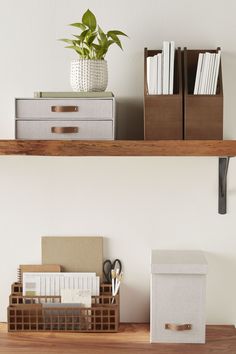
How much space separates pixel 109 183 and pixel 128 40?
18.6 inches

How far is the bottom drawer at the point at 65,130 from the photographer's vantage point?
6.16 ft

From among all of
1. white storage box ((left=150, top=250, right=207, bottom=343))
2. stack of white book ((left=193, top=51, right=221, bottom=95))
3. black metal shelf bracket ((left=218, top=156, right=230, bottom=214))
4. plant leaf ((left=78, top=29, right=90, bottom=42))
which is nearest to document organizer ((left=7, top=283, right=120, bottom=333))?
white storage box ((left=150, top=250, right=207, bottom=343))

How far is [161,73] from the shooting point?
6.21 feet

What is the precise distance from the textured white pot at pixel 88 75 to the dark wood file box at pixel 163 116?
15cm

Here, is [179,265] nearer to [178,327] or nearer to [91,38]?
[178,327]

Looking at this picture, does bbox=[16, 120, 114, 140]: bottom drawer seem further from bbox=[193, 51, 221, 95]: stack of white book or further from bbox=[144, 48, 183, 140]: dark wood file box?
bbox=[193, 51, 221, 95]: stack of white book

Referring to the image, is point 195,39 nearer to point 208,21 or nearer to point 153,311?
point 208,21

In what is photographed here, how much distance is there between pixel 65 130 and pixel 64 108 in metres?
0.06

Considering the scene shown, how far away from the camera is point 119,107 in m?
2.09

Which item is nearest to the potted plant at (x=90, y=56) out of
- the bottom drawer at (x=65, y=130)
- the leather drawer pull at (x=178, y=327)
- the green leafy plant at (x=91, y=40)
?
the green leafy plant at (x=91, y=40)

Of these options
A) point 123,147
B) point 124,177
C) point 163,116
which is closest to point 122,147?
point 123,147

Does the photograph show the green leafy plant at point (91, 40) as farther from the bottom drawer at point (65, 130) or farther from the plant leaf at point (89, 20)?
the bottom drawer at point (65, 130)

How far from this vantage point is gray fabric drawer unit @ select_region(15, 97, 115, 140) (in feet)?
6.15

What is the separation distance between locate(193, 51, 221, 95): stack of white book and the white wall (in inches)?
Answer: 6.1
